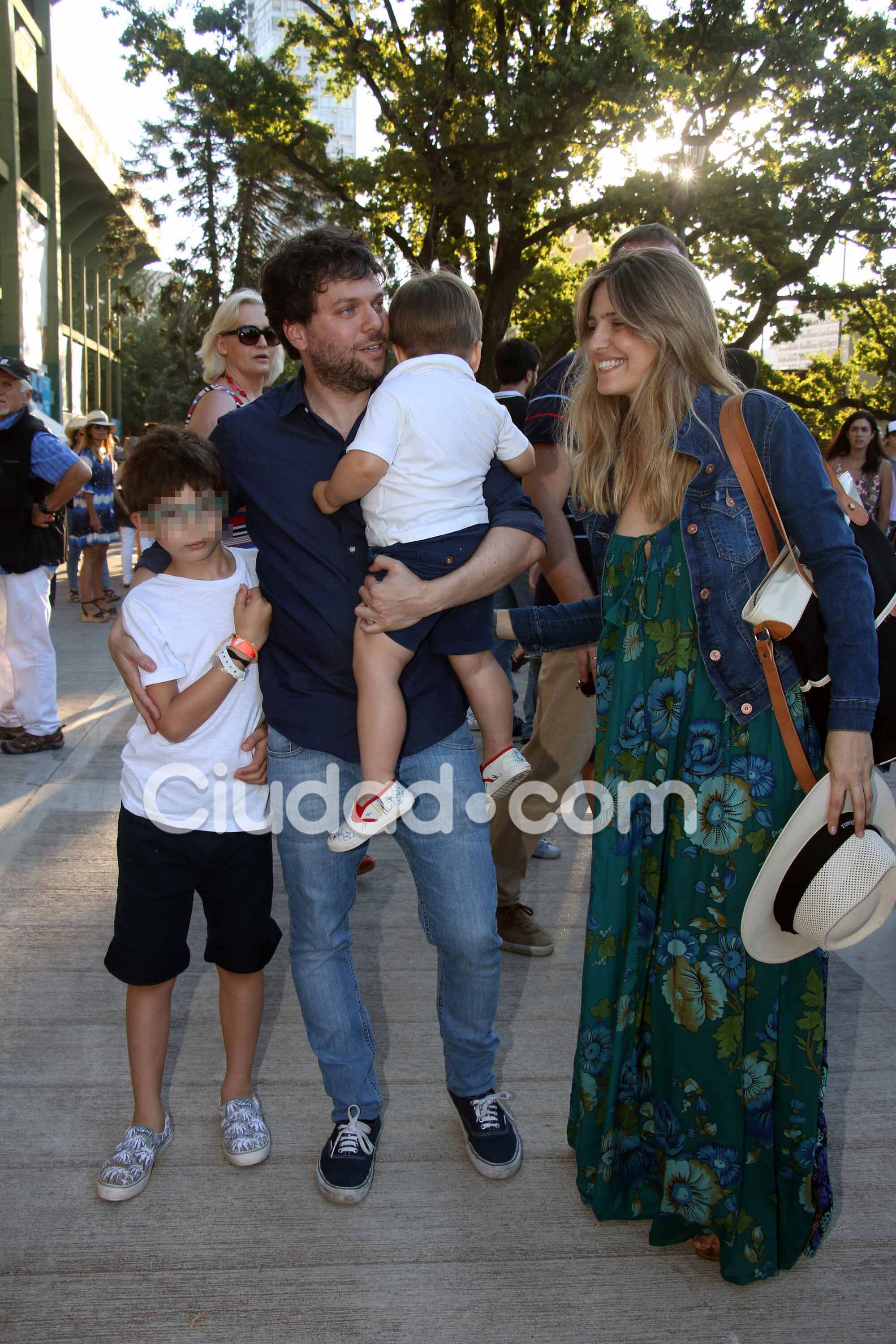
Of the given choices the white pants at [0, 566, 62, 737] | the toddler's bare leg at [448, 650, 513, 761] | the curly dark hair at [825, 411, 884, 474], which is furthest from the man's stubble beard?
the curly dark hair at [825, 411, 884, 474]

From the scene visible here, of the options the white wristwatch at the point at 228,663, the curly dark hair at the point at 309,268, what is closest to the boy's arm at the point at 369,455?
the curly dark hair at the point at 309,268

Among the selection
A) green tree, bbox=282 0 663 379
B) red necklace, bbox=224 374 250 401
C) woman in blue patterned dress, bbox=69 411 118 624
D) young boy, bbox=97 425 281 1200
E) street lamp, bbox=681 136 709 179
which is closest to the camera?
young boy, bbox=97 425 281 1200

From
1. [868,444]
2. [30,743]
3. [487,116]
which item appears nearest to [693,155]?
[487,116]

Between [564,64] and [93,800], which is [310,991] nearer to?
[93,800]

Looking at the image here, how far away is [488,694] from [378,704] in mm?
388

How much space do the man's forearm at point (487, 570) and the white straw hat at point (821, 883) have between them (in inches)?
35.6

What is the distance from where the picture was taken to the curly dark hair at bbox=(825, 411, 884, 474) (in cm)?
976

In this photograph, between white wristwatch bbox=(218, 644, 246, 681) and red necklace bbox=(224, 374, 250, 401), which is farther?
red necklace bbox=(224, 374, 250, 401)

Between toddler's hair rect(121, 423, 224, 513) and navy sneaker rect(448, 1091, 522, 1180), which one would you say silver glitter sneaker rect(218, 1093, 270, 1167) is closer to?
navy sneaker rect(448, 1091, 522, 1180)

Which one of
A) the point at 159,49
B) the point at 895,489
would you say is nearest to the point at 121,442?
Answer: the point at 159,49

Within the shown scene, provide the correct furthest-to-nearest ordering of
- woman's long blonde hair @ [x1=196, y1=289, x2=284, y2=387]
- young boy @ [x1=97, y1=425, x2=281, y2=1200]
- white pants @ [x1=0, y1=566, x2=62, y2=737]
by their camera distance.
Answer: white pants @ [x1=0, y1=566, x2=62, y2=737], woman's long blonde hair @ [x1=196, y1=289, x2=284, y2=387], young boy @ [x1=97, y1=425, x2=281, y2=1200]

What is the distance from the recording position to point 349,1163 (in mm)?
2580

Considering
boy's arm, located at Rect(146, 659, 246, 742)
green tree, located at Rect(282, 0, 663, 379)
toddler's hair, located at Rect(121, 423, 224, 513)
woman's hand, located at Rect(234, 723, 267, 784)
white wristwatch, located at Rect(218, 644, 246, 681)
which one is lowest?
woman's hand, located at Rect(234, 723, 267, 784)

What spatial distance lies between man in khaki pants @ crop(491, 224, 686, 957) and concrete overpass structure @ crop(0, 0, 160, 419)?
18.0m
